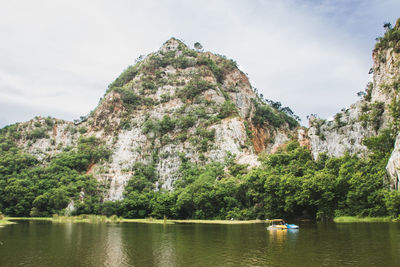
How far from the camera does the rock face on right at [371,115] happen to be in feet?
187

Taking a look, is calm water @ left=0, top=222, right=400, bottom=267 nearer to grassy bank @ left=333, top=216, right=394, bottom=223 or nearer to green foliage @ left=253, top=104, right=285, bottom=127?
grassy bank @ left=333, top=216, right=394, bottom=223

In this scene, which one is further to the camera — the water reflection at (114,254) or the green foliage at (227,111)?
the green foliage at (227,111)

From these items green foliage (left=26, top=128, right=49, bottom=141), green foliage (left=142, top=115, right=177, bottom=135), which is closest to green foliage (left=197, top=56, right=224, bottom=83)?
green foliage (left=142, top=115, right=177, bottom=135)

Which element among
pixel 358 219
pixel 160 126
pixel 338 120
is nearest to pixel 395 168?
pixel 358 219

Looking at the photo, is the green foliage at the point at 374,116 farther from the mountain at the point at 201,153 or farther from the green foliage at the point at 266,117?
the green foliage at the point at 266,117

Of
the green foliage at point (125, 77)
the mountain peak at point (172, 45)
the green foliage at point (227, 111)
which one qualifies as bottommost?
the green foliage at point (227, 111)

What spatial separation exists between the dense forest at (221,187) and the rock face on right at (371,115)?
3497 millimetres

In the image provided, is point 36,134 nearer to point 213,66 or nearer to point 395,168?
point 213,66

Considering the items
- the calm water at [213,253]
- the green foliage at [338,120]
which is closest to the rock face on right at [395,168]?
the calm water at [213,253]

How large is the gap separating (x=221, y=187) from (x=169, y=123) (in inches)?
1459

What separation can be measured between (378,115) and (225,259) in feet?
165

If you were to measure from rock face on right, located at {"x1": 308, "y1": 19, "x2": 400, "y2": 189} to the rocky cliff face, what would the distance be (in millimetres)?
16644

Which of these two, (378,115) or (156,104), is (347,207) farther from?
(156,104)

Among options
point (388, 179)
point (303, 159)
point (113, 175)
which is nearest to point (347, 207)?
point (388, 179)
